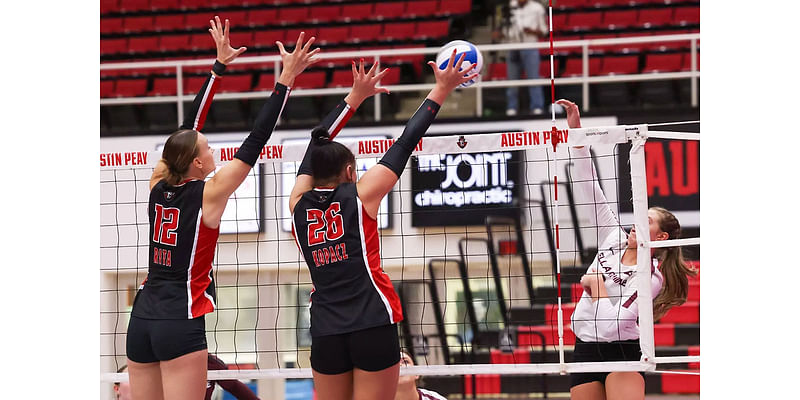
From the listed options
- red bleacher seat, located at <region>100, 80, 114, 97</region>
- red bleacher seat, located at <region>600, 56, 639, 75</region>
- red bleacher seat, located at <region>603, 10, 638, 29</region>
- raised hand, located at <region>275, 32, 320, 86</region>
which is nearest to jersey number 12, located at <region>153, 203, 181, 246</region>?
raised hand, located at <region>275, 32, 320, 86</region>

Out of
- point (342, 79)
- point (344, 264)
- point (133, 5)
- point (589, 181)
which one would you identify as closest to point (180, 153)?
point (344, 264)

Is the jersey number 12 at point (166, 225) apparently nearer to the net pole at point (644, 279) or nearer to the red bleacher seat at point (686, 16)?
the net pole at point (644, 279)

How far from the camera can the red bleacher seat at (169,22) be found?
45.5 feet

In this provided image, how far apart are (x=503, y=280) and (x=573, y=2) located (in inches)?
194

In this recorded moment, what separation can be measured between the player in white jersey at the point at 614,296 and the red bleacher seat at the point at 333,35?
8628mm

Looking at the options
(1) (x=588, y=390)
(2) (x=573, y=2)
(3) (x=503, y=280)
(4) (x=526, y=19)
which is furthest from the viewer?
(2) (x=573, y=2)

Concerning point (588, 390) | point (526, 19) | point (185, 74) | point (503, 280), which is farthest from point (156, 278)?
point (185, 74)

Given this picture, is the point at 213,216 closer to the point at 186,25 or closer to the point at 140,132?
the point at 140,132

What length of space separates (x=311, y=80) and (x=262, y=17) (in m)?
2.20

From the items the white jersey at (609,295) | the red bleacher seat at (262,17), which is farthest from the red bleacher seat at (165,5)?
the white jersey at (609,295)

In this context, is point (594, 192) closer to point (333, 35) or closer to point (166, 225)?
point (166, 225)

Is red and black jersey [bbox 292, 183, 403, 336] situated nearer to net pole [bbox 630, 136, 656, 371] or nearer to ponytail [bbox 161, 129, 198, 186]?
ponytail [bbox 161, 129, 198, 186]

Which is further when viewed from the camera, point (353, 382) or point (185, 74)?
point (185, 74)

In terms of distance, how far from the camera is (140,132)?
1057 centimetres
